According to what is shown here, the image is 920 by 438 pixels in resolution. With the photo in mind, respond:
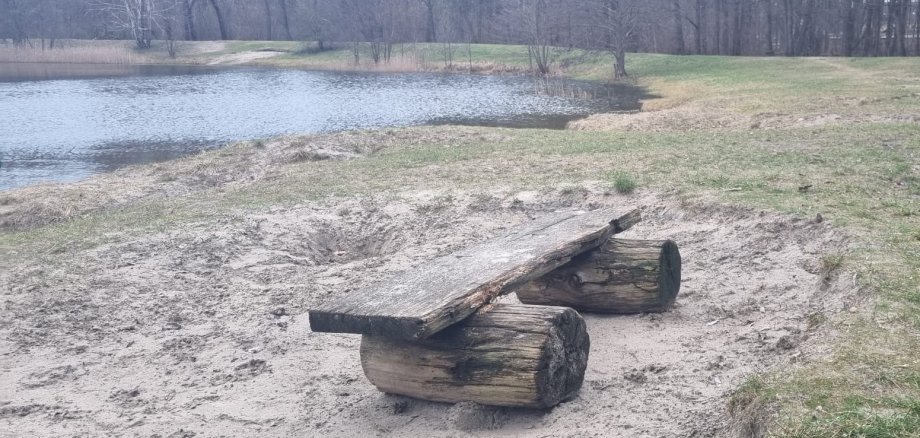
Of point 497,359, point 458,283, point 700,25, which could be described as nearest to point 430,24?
point 700,25

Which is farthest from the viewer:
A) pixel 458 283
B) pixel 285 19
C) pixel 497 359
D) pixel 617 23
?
pixel 285 19

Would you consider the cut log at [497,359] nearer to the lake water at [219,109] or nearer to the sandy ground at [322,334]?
the sandy ground at [322,334]

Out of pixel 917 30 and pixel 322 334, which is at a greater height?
pixel 917 30

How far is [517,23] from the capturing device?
51156mm

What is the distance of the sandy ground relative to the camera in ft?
15.5

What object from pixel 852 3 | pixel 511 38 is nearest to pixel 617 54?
pixel 852 3

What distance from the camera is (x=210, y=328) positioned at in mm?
6770

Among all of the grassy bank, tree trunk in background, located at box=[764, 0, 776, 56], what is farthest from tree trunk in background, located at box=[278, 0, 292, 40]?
the grassy bank

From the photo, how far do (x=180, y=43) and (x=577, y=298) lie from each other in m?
60.0

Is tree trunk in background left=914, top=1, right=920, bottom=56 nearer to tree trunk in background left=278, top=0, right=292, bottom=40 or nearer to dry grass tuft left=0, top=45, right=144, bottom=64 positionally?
dry grass tuft left=0, top=45, right=144, bottom=64

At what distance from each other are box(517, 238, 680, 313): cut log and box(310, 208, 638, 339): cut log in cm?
19

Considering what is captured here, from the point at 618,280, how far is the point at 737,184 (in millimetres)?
2969

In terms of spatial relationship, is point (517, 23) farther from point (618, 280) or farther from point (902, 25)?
point (618, 280)

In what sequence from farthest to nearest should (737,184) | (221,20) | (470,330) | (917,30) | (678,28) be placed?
(221,20)
(678,28)
(917,30)
(737,184)
(470,330)
